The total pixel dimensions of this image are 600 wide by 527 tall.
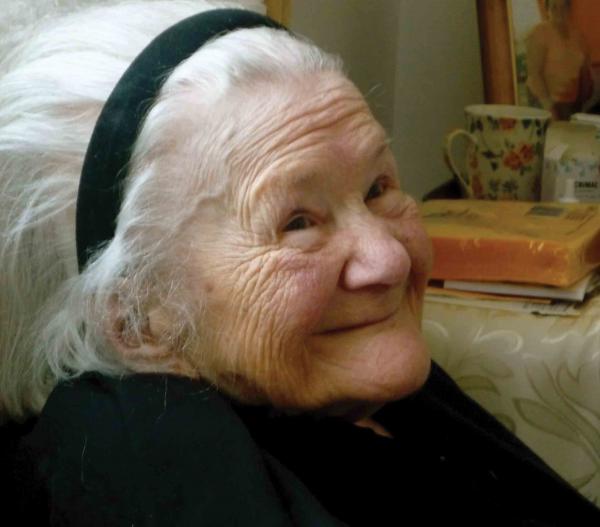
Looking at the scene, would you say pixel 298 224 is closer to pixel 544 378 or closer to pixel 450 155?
pixel 544 378

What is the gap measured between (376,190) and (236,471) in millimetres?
308

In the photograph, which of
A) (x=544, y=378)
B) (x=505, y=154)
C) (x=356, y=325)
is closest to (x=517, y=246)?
(x=544, y=378)

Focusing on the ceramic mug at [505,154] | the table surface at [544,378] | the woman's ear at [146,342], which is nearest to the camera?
the woman's ear at [146,342]

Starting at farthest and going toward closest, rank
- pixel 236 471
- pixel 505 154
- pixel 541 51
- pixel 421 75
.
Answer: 1. pixel 421 75
2. pixel 541 51
3. pixel 505 154
4. pixel 236 471

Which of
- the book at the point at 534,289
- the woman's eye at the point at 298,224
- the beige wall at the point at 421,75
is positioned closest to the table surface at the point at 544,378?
the book at the point at 534,289

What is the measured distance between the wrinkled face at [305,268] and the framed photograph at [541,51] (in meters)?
0.89

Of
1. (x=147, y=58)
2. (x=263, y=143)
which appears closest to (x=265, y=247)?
(x=263, y=143)

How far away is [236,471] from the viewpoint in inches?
28.2

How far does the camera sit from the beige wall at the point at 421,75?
1.86 metres

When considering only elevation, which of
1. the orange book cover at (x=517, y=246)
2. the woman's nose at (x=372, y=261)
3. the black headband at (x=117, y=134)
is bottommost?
the orange book cover at (x=517, y=246)

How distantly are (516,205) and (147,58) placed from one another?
779mm

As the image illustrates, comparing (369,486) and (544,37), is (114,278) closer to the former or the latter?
(369,486)

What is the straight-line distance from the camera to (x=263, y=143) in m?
0.79

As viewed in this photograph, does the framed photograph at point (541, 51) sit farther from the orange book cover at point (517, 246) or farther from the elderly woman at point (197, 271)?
the elderly woman at point (197, 271)
